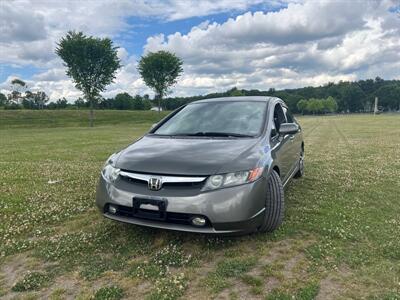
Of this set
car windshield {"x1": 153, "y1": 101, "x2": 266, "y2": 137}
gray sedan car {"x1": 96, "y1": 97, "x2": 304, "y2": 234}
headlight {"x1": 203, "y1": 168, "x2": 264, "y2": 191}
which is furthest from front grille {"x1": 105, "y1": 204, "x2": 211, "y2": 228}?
car windshield {"x1": 153, "y1": 101, "x2": 266, "y2": 137}

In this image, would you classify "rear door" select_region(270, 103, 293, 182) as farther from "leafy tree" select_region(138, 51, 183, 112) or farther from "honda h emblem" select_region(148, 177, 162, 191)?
"leafy tree" select_region(138, 51, 183, 112)

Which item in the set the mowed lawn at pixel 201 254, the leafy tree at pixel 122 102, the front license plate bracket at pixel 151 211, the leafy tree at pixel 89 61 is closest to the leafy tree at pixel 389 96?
the leafy tree at pixel 122 102

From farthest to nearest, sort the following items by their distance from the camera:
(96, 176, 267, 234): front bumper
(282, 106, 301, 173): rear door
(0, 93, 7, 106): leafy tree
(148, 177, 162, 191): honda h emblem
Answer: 1. (0, 93, 7, 106): leafy tree
2. (282, 106, 301, 173): rear door
3. (148, 177, 162, 191): honda h emblem
4. (96, 176, 267, 234): front bumper

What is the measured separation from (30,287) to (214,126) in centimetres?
273

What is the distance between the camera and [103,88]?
38750 mm

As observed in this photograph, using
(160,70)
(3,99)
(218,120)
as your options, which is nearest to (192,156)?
(218,120)

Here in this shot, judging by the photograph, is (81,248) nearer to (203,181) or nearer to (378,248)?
(203,181)

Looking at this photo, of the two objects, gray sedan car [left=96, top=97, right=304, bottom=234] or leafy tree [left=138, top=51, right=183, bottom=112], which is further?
leafy tree [left=138, top=51, right=183, bottom=112]

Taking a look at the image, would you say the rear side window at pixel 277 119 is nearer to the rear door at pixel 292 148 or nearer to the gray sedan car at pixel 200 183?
the gray sedan car at pixel 200 183

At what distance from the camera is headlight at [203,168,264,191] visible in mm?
3182

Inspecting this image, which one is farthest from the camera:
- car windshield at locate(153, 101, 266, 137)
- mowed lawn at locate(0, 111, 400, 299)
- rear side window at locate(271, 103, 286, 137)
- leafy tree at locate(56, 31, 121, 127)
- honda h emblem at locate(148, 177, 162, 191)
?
leafy tree at locate(56, 31, 121, 127)

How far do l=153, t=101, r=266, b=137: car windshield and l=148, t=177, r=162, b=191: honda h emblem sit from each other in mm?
1238

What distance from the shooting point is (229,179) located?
3.24 meters

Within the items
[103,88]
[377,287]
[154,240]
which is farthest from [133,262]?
[103,88]
